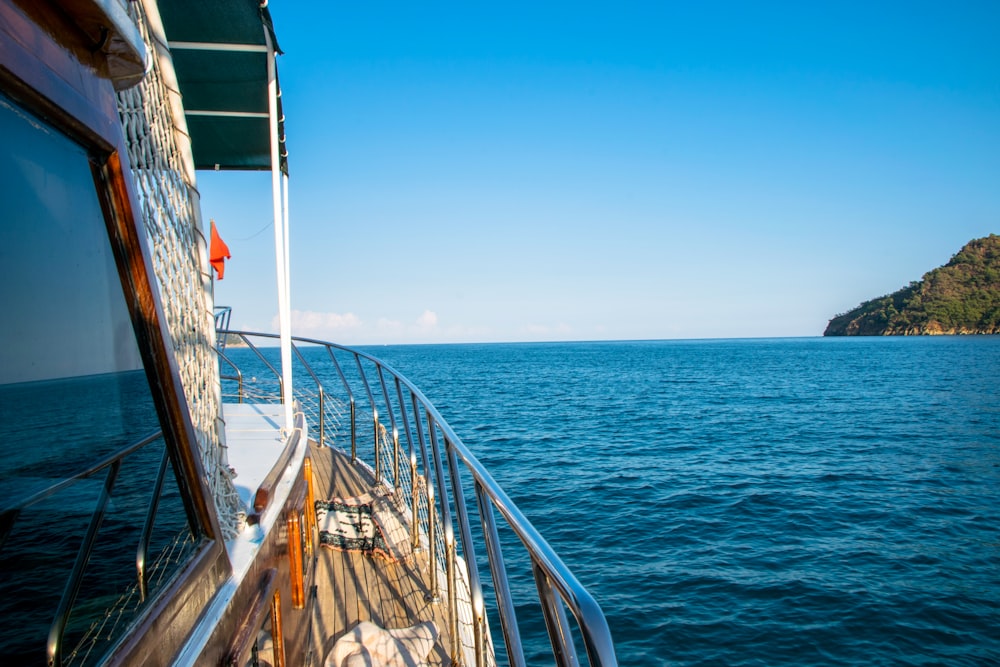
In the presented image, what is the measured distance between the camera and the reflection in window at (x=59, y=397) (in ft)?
3.31

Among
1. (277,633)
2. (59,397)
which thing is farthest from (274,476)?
(59,397)

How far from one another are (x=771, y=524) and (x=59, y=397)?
38.3ft

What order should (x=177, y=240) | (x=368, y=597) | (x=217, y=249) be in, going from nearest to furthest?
(x=177, y=240) < (x=368, y=597) < (x=217, y=249)

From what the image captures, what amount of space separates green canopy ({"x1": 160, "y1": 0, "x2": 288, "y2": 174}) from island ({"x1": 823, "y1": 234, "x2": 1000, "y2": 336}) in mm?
149791

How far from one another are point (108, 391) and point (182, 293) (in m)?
0.71

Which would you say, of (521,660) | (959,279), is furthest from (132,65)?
(959,279)

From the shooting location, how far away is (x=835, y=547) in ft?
32.1

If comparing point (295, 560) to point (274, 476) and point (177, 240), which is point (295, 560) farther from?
point (177, 240)

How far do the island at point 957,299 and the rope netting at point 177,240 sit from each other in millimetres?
151117

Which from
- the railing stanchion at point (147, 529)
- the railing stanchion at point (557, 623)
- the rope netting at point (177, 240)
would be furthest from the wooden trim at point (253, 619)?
the railing stanchion at point (557, 623)

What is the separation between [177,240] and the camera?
199 centimetres

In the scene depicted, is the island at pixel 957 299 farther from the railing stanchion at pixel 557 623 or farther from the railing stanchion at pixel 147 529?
the railing stanchion at pixel 147 529

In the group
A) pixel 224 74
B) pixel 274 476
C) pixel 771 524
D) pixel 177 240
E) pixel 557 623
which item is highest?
pixel 224 74

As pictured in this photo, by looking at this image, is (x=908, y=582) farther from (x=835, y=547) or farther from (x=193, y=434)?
(x=193, y=434)
